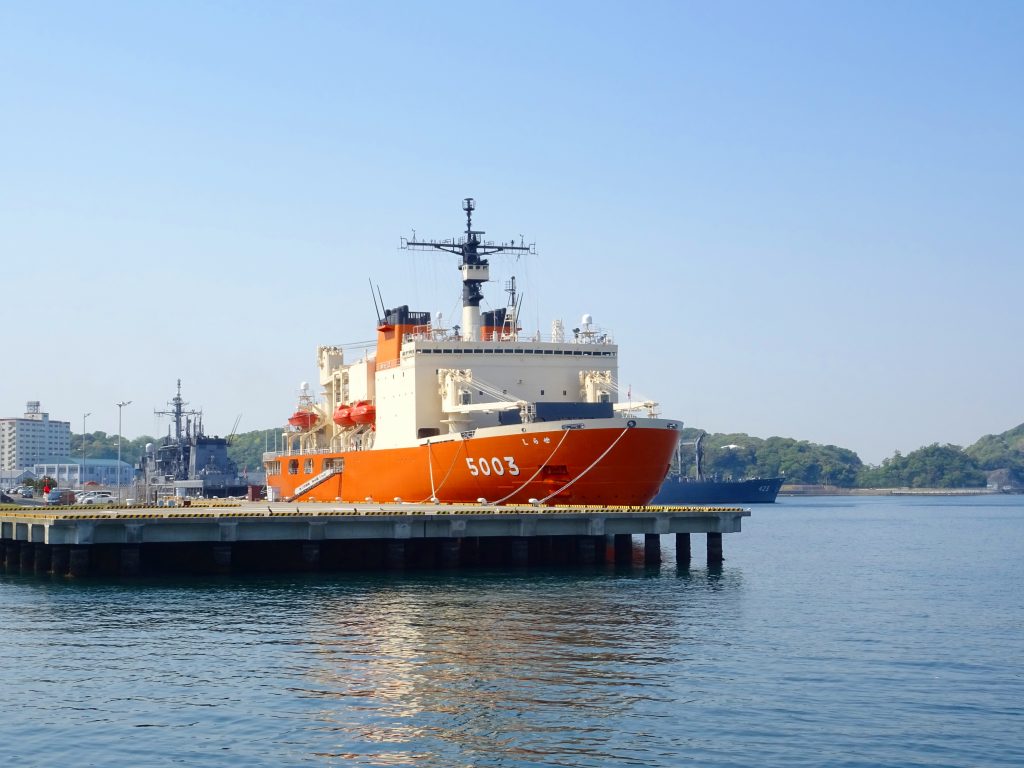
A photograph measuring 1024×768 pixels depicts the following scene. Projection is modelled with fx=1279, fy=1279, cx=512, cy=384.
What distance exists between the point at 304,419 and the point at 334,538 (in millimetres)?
37733

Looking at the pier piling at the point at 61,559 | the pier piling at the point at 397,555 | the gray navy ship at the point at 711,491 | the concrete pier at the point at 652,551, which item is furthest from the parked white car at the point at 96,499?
the gray navy ship at the point at 711,491

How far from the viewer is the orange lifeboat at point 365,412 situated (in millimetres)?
67500

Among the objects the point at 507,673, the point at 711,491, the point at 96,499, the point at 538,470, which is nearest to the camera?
the point at 507,673

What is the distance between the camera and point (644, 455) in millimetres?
53125

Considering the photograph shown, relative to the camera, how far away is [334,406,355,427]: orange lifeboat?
70875mm

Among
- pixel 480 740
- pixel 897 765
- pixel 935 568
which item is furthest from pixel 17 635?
pixel 935 568

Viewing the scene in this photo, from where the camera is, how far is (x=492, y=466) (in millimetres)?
54531

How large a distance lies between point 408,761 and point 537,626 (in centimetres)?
1281

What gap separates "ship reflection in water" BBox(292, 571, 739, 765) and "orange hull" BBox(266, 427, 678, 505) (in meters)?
12.8

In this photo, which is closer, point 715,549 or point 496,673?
point 496,673

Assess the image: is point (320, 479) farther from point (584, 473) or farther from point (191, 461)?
point (191, 461)

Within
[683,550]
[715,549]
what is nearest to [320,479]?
[683,550]

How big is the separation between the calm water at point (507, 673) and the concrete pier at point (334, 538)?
1720mm

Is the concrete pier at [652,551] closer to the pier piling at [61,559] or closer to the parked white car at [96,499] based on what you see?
the pier piling at [61,559]
